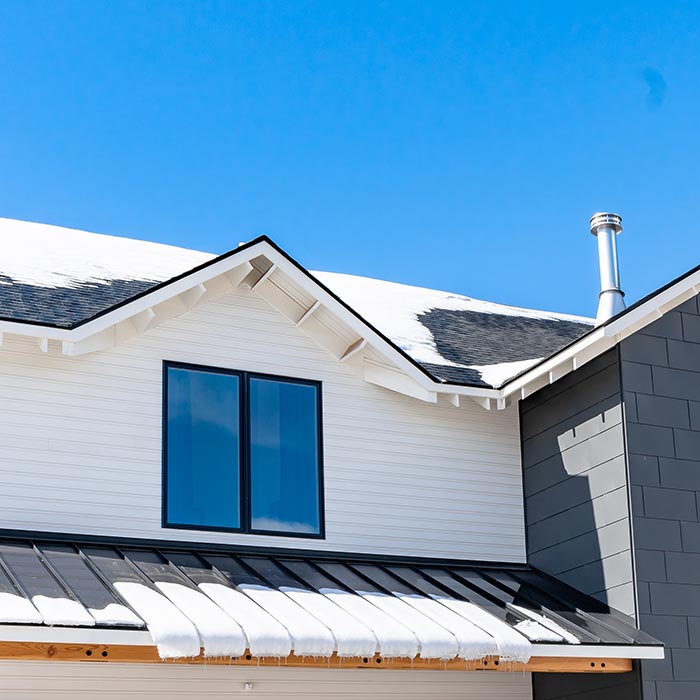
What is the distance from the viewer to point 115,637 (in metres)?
7.93

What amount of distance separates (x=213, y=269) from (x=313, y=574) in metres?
2.99

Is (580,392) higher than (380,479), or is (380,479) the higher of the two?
(580,392)

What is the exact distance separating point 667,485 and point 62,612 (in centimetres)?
590

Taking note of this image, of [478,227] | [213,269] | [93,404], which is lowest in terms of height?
[93,404]

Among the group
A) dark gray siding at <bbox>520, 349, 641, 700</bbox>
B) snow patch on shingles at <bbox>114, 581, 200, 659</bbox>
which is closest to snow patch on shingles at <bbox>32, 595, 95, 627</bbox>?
snow patch on shingles at <bbox>114, 581, 200, 659</bbox>

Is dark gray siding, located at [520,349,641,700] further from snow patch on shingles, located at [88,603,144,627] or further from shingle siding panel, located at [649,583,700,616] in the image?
snow patch on shingles, located at [88,603,144,627]

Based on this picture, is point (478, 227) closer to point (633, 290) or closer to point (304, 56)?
point (304, 56)

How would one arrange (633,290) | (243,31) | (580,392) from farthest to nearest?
(243,31) → (633,290) → (580,392)

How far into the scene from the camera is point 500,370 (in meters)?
12.7

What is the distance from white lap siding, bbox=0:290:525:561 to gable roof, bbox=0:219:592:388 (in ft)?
1.77

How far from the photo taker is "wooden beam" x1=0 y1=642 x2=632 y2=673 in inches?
309

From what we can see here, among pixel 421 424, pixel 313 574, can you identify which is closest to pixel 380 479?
pixel 421 424

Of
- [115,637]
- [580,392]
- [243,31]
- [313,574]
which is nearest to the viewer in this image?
[115,637]

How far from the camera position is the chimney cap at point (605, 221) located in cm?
1277
